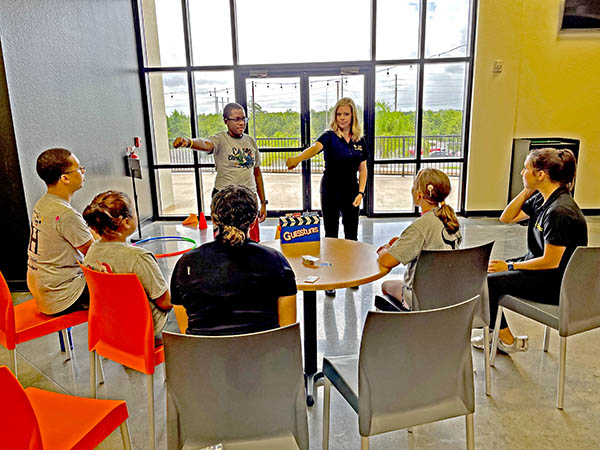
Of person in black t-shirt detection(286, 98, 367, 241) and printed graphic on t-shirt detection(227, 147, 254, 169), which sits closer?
person in black t-shirt detection(286, 98, 367, 241)

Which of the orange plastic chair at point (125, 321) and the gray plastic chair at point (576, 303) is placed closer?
the orange plastic chair at point (125, 321)

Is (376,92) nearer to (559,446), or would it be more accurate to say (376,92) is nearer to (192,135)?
(192,135)

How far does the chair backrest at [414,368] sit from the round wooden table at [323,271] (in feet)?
2.07

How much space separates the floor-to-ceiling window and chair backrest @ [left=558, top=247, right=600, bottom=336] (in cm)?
475

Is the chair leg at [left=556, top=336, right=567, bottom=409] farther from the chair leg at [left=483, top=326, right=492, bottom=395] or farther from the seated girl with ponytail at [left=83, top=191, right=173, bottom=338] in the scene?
the seated girl with ponytail at [left=83, top=191, right=173, bottom=338]

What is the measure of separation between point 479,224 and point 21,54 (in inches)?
229

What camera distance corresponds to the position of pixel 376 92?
6625 mm

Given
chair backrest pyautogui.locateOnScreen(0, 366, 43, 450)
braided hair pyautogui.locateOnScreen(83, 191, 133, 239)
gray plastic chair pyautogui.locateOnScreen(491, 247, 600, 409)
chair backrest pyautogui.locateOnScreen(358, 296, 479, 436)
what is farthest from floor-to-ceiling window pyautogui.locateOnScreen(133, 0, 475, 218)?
chair backrest pyautogui.locateOnScreen(0, 366, 43, 450)

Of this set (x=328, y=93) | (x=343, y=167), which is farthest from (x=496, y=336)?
(x=328, y=93)

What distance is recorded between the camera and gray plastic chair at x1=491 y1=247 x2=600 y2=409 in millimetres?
2055

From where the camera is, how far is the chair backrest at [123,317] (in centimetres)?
181

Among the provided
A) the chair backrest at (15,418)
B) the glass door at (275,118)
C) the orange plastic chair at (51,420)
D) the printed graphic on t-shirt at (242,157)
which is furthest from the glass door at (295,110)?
the chair backrest at (15,418)

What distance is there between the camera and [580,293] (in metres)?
2.13

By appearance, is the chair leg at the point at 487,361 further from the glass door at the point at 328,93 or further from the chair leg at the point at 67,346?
the glass door at the point at 328,93
